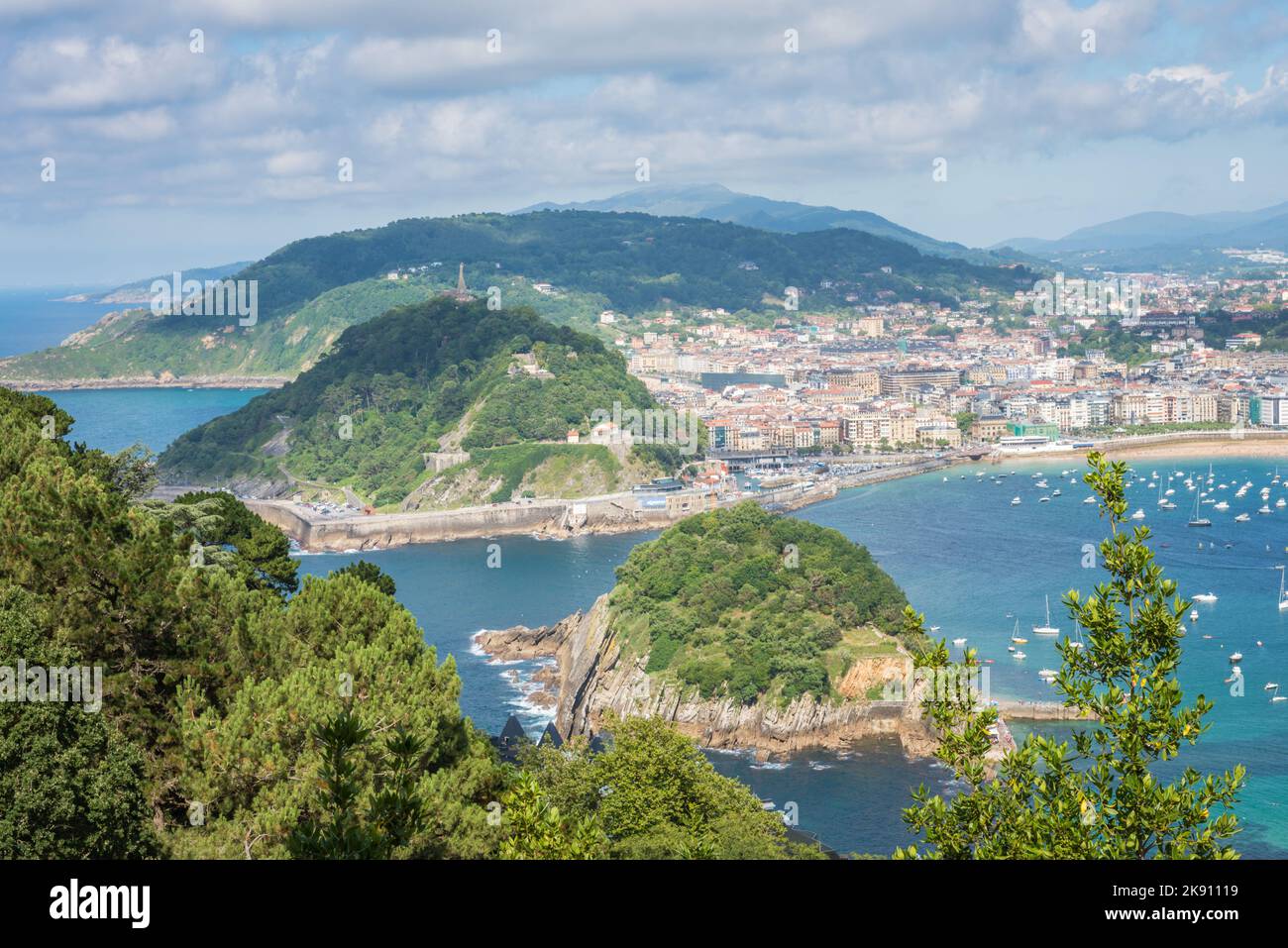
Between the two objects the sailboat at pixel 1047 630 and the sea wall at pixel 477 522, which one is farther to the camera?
the sea wall at pixel 477 522

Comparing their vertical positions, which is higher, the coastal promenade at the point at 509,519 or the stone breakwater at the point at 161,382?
the stone breakwater at the point at 161,382

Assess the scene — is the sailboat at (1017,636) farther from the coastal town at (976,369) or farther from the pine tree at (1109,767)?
the coastal town at (976,369)

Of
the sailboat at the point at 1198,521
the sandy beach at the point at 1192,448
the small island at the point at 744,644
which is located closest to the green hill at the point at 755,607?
the small island at the point at 744,644

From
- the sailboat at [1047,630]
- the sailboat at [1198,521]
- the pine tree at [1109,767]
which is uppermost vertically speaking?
the pine tree at [1109,767]

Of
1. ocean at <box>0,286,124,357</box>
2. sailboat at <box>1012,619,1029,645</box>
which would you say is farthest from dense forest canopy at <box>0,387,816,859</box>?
ocean at <box>0,286,124,357</box>

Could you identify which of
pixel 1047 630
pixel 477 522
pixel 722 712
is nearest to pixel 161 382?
pixel 477 522
